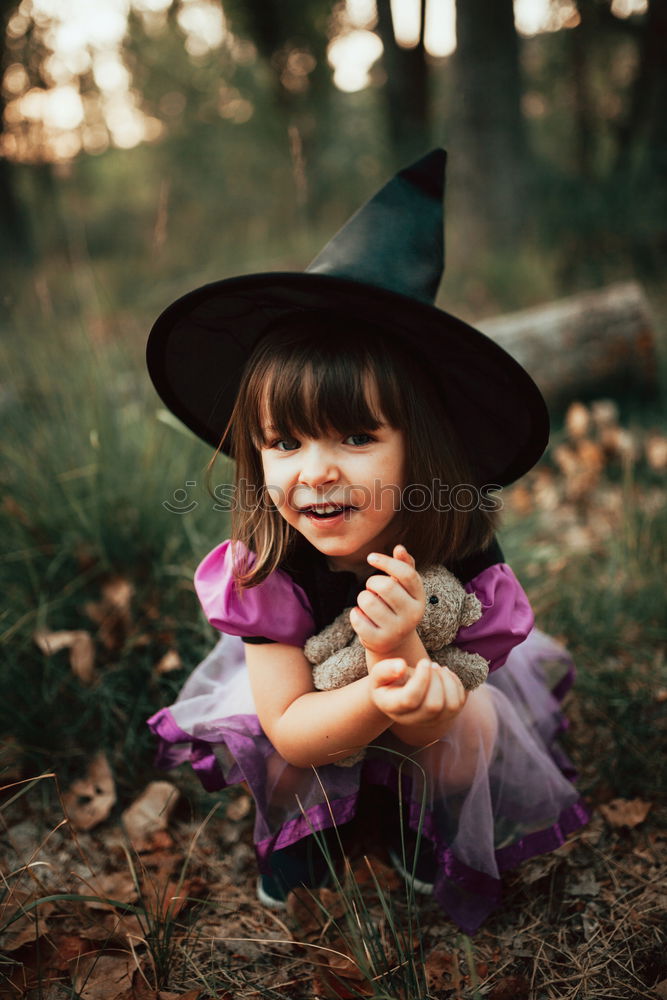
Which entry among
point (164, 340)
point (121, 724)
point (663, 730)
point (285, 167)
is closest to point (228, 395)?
point (164, 340)

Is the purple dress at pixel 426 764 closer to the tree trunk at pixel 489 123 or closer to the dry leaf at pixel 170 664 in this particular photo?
the dry leaf at pixel 170 664

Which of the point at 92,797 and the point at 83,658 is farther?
the point at 83,658

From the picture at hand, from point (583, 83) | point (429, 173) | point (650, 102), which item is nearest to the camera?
point (429, 173)

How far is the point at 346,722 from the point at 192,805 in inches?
34.4

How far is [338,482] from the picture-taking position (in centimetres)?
123

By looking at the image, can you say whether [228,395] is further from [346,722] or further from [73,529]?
[73,529]

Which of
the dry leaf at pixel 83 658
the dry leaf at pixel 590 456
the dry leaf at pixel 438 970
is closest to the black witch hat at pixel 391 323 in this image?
the dry leaf at pixel 83 658

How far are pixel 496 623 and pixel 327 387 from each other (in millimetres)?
599

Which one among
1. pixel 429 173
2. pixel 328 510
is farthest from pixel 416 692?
pixel 429 173

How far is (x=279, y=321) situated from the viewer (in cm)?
138

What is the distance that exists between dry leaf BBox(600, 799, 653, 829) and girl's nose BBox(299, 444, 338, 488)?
1.24 metres

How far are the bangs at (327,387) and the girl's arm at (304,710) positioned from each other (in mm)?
473

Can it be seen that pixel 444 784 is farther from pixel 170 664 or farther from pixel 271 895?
pixel 170 664

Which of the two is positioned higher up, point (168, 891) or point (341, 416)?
point (341, 416)
